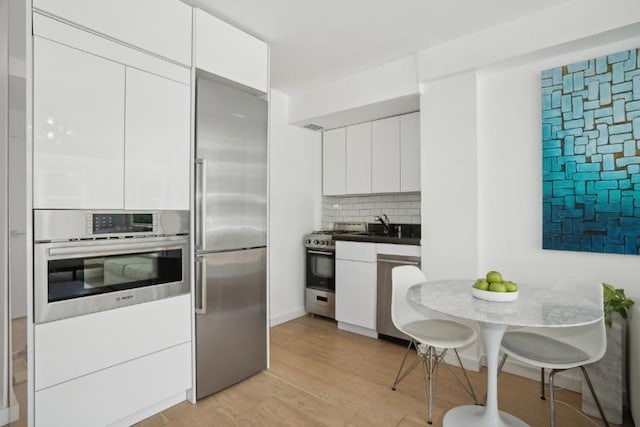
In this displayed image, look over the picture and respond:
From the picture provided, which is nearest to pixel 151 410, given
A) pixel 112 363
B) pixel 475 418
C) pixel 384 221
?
pixel 112 363

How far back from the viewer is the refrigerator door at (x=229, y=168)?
7.76 feet

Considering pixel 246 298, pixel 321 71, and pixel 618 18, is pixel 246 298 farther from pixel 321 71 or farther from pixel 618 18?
pixel 618 18

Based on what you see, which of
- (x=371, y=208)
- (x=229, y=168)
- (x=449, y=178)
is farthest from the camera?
(x=371, y=208)

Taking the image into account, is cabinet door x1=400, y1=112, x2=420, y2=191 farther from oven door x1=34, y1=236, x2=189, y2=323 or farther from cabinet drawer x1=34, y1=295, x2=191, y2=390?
cabinet drawer x1=34, y1=295, x2=191, y2=390

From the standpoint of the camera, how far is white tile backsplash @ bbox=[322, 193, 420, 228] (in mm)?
4008

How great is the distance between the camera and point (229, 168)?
8.25ft

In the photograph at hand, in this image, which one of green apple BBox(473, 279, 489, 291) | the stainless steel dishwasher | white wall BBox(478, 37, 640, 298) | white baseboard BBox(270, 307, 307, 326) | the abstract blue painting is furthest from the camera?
white baseboard BBox(270, 307, 307, 326)

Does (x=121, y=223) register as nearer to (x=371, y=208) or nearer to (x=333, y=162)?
(x=333, y=162)

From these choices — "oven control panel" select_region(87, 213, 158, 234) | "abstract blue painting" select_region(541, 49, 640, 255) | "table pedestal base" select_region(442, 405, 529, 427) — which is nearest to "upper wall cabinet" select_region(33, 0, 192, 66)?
"oven control panel" select_region(87, 213, 158, 234)

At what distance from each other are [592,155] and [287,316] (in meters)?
3.33

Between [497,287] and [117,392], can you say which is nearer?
[497,287]

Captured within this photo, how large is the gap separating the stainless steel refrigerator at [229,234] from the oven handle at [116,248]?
0.18 m

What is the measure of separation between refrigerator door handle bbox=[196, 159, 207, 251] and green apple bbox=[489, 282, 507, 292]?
182 centimetres

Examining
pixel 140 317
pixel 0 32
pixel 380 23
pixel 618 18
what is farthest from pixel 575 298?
pixel 0 32
